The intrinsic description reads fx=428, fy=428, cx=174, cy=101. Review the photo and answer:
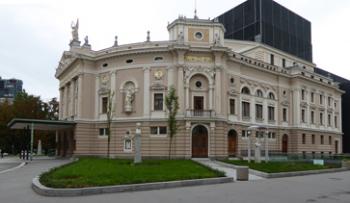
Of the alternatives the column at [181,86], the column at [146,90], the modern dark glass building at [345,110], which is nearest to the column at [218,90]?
the column at [181,86]

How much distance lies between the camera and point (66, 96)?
185ft

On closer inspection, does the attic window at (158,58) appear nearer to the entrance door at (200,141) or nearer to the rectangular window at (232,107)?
the entrance door at (200,141)

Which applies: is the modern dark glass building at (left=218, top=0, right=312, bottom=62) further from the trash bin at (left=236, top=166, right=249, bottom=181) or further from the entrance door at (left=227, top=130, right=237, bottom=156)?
the trash bin at (left=236, top=166, right=249, bottom=181)

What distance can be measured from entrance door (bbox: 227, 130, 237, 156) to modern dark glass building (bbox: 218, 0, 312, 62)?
17.5 metres

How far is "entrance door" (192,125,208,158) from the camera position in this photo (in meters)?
44.6

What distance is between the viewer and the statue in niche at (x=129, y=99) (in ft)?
151

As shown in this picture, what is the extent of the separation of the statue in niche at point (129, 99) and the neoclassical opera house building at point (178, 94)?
0.35 feet

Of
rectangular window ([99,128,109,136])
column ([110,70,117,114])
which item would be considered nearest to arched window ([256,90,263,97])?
column ([110,70,117,114])

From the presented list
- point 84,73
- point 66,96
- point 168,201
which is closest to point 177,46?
point 84,73

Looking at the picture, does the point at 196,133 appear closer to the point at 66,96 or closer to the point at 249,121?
the point at 249,121

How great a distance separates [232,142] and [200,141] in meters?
5.42

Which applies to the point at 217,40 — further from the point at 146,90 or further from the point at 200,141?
the point at 200,141

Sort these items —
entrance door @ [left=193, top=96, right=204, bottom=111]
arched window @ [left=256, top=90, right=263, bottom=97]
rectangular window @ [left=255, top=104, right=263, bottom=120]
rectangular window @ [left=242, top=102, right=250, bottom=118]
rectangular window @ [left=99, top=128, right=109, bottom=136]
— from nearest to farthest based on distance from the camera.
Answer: entrance door @ [left=193, top=96, right=204, bottom=111], rectangular window @ [left=99, top=128, right=109, bottom=136], rectangular window @ [left=242, top=102, right=250, bottom=118], rectangular window @ [left=255, top=104, right=263, bottom=120], arched window @ [left=256, top=90, right=263, bottom=97]

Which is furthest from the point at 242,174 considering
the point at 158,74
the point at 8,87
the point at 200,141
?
the point at 8,87
